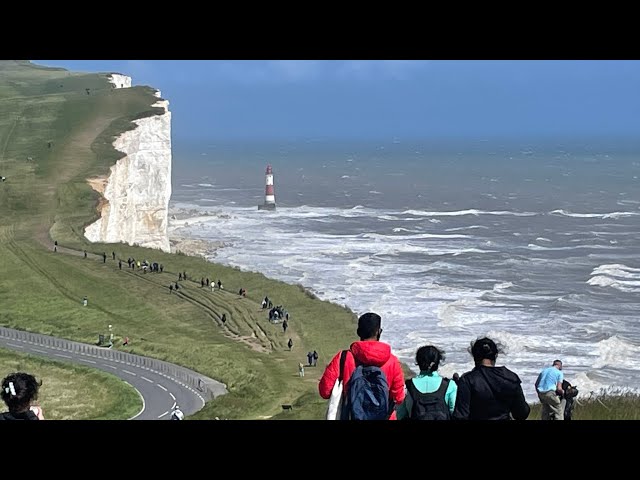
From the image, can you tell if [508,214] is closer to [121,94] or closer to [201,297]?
[121,94]

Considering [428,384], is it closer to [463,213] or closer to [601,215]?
[601,215]

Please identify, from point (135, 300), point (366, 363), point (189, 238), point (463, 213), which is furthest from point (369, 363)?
point (463, 213)

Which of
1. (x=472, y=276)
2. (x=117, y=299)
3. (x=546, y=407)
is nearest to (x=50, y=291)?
(x=117, y=299)

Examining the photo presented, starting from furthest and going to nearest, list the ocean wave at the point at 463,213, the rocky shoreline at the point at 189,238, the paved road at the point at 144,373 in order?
1. the ocean wave at the point at 463,213
2. the rocky shoreline at the point at 189,238
3. the paved road at the point at 144,373

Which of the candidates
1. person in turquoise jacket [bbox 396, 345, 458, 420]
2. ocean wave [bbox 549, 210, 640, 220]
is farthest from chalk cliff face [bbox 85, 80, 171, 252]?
person in turquoise jacket [bbox 396, 345, 458, 420]

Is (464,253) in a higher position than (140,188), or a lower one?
lower

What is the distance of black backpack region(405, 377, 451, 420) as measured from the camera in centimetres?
548

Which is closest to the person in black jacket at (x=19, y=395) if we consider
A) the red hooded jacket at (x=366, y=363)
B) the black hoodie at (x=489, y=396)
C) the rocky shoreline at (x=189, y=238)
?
the red hooded jacket at (x=366, y=363)

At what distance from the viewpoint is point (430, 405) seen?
5484 mm

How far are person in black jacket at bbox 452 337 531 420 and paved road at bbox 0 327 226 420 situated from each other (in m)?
16.6

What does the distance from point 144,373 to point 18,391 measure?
22313 millimetres

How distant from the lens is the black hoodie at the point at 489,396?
5.52m

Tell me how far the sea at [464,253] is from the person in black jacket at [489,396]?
17308mm

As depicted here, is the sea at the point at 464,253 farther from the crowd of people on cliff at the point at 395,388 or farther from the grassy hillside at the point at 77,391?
the crowd of people on cliff at the point at 395,388
